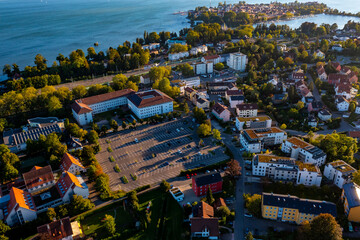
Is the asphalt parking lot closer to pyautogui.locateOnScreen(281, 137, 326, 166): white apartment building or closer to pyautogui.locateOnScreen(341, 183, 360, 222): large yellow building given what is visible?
pyautogui.locateOnScreen(281, 137, 326, 166): white apartment building

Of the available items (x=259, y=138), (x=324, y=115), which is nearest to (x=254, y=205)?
(x=259, y=138)

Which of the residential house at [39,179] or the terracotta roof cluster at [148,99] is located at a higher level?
the terracotta roof cluster at [148,99]

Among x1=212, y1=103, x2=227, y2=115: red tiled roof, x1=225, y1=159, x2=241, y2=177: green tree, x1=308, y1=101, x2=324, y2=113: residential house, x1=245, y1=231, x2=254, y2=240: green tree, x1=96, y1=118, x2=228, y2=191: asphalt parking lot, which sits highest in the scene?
x1=212, y1=103, x2=227, y2=115: red tiled roof

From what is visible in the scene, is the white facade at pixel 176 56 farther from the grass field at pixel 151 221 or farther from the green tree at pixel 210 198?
the green tree at pixel 210 198

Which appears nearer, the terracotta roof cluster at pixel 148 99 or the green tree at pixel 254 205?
the green tree at pixel 254 205

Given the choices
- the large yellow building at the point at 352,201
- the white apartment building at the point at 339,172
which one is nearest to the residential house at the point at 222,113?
the white apartment building at the point at 339,172

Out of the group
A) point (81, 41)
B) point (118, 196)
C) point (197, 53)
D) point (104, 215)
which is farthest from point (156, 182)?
point (81, 41)

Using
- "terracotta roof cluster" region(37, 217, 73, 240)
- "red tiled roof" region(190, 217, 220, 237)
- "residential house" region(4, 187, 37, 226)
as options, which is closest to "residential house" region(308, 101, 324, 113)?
"red tiled roof" region(190, 217, 220, 237)

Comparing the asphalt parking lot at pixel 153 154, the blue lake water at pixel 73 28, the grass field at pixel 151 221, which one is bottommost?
the grass field at pixel 151 221
